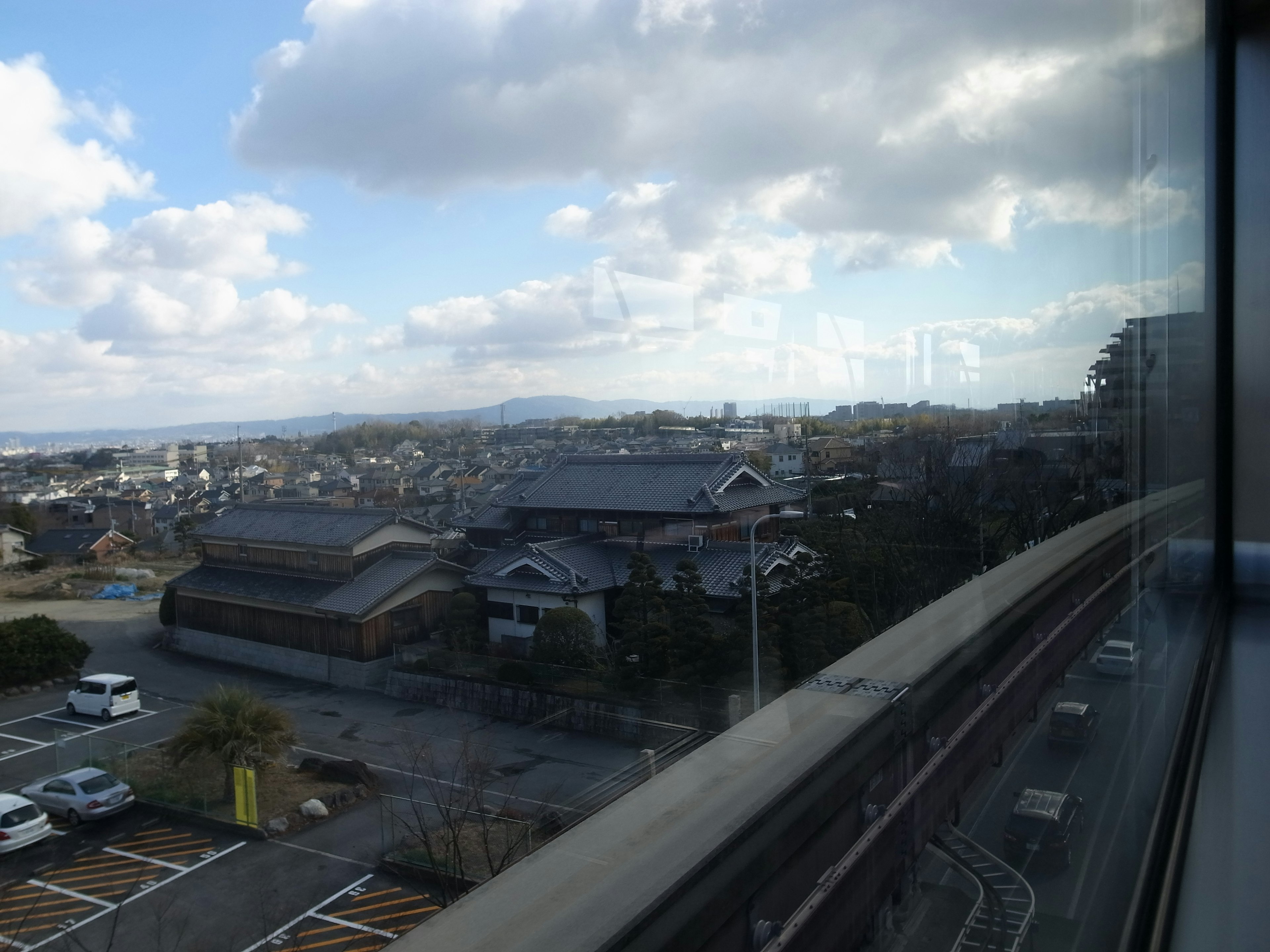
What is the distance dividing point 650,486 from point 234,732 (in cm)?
77

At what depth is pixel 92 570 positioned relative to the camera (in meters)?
1.27

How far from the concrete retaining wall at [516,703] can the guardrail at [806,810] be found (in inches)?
A: 8.1

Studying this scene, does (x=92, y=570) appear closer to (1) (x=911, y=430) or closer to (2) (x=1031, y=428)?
(1) (x=911, y=430)

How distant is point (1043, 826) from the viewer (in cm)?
117

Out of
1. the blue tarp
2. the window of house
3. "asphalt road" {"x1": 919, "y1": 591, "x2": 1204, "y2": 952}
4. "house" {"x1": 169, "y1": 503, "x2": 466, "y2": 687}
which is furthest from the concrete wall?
"asphalt road" {"x1": 919, "y1": 591, "x2": 1204, "y2": 952}

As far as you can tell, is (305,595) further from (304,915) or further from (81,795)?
(304,915)

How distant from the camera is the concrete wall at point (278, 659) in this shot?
3.94 ft

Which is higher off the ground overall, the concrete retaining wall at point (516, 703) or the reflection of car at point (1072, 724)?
the concrete retaining wall at point (516, 703)

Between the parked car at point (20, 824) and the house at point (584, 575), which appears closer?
the parked car at point (20, 824)

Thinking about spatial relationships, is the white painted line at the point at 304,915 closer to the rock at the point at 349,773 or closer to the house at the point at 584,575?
the rock at the point at 349,773

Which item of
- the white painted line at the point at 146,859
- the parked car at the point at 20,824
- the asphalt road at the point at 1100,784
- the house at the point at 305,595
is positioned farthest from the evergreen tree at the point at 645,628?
the parked car at the point at 20,824

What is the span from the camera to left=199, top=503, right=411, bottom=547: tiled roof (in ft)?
4.14

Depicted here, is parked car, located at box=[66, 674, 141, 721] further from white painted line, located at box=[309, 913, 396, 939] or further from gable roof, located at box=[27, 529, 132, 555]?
white painted line, located at box=[309, 913, 396, 939]

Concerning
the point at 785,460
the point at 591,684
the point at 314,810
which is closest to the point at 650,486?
the point at 785,460
